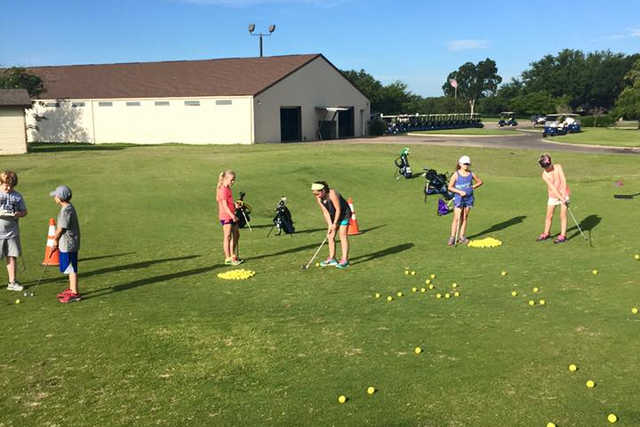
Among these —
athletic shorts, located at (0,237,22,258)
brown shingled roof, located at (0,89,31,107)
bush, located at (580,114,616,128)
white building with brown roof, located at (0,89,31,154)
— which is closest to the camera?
athletic shorts, located at (0,237,22,258)

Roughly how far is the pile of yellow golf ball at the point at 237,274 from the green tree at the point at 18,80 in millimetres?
43462

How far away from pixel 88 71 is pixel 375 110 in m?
37.4

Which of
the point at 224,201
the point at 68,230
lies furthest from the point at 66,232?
the point at 224,201

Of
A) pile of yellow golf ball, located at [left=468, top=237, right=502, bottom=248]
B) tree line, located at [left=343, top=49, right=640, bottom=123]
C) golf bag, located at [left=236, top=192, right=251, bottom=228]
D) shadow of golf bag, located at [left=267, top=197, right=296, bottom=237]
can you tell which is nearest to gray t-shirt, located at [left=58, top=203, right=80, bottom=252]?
golf bag, located at [left=236, top=192, right=251, bottom=228]

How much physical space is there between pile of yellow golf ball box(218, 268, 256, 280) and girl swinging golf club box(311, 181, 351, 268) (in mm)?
1360

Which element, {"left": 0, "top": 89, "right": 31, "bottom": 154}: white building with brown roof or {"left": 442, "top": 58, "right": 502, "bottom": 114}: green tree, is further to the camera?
{"left": 442, "top": 58, "right": 502, "bottom": 114}: green tree

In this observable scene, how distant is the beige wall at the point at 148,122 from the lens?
44500 mm

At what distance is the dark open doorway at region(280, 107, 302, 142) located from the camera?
4765 cm

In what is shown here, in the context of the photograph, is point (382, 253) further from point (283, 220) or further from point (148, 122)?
point (148, 122)

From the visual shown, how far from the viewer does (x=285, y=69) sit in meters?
48.1

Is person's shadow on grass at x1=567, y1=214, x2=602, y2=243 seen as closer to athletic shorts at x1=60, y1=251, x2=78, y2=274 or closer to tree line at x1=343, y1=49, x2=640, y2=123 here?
athletic shorts at x1=60, y1=251, x2=78, y2=274

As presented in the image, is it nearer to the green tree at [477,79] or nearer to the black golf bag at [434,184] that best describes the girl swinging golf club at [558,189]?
the black golf bag at [434,184]

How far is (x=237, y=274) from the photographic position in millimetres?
10539

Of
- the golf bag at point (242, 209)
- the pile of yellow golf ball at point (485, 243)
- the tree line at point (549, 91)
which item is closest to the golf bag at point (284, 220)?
the golf bag at point (242, 209)
